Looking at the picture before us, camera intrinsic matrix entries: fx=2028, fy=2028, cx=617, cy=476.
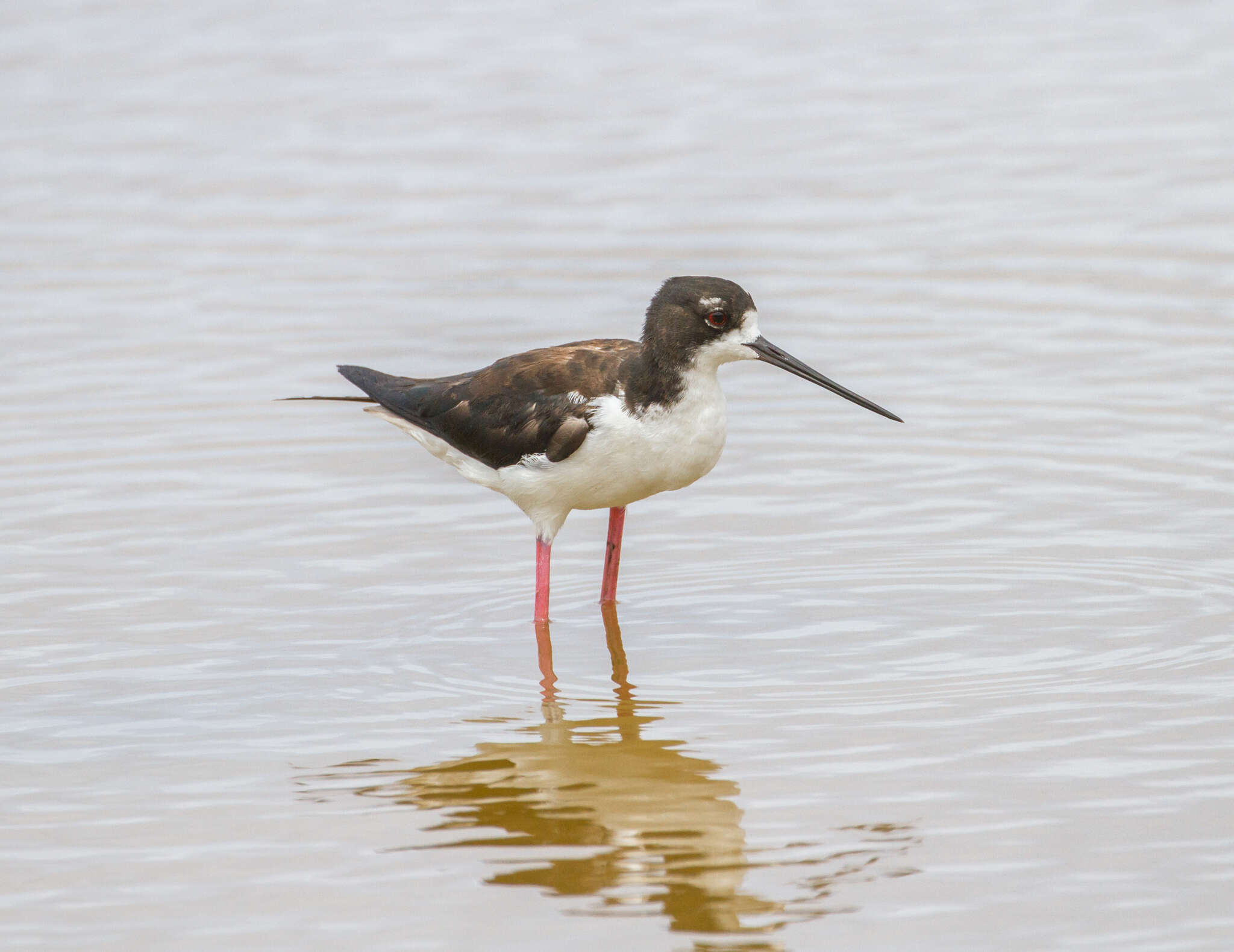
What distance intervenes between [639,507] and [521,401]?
185 centimetres

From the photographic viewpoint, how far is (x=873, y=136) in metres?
16.4

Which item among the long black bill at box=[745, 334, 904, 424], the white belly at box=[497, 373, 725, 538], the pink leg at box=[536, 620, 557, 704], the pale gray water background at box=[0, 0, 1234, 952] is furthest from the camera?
the long black bill at box=[745, 334, 904, 424]

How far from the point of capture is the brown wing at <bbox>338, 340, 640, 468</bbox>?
8719mm

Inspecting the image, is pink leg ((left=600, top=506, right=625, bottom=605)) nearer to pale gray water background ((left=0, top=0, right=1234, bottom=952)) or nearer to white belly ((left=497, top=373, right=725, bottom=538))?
pale gray water background ((left=0, top=0, right=1234, bottom=952))

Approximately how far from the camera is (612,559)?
932 centimetres

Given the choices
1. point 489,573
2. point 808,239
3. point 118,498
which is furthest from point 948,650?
point 808,239

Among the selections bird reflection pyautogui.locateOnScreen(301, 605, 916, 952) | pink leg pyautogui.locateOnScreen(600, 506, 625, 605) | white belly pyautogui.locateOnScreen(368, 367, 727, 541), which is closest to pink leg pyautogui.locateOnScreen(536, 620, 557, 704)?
bird reflection pyautogui.locateOnScreen(301, 605, 916, 952)

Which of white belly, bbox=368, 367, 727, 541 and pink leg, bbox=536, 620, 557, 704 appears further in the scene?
white belly, bbox=368, 367, 727, 541

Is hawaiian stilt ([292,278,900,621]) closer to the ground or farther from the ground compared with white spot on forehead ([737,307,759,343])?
closer to the ground

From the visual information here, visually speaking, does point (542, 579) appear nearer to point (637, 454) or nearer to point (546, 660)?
point (546, 660)

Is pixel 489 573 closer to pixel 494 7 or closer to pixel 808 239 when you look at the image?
pixel 808 239

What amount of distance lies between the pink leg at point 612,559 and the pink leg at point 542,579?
30 centimetres

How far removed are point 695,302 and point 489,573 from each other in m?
1.87

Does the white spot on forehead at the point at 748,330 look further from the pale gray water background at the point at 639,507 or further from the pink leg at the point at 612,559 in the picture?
the pale gray water background at the point at 639,507
